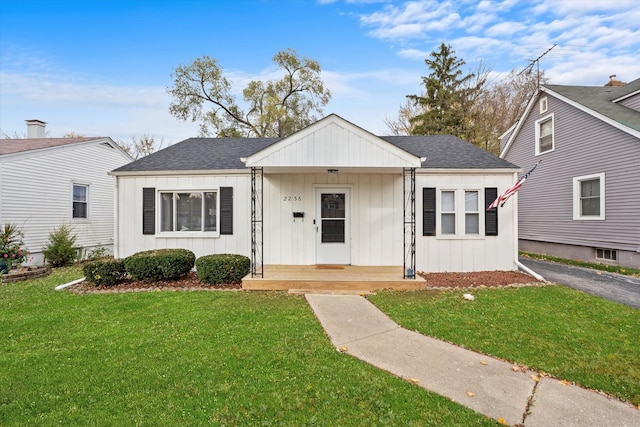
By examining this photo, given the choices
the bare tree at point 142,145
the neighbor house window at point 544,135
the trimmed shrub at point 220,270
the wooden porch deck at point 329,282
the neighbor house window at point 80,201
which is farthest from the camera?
the bare tree at point 142,145

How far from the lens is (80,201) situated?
12.1m

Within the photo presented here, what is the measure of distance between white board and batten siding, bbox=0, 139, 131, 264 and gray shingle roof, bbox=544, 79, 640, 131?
59.7ft

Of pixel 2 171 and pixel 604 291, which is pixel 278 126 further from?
pixel 604 291

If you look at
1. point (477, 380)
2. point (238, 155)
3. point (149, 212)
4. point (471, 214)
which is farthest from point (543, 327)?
point (149, 212)

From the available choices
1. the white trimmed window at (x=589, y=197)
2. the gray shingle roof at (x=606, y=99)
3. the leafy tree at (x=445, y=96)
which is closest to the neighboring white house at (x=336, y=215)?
the white trimmed window at (x=589, y=197)

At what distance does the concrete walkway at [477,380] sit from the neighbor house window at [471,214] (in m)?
4.88

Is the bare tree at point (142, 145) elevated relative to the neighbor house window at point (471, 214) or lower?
elevated

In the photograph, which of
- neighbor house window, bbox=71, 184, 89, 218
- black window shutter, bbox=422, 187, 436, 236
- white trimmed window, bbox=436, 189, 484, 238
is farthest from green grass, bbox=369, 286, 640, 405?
neighbor house window, bbox=71, 184, 89, 218

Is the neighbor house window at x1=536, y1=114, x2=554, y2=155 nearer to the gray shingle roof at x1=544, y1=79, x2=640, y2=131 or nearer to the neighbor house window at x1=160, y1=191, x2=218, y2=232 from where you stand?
the gray shingle roof at x1=544, y1=79, x2=640, y2=131

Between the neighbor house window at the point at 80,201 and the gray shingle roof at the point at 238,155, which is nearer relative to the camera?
the gray shingle roof at the point at 238,155

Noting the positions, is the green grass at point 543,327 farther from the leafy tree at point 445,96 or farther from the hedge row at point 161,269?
the leafy tree at point 445,96

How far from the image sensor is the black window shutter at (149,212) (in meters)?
8.46

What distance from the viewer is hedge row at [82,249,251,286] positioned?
6906 mm

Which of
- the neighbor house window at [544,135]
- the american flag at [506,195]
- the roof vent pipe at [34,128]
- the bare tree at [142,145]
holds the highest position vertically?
the bare tree at [142,145]
